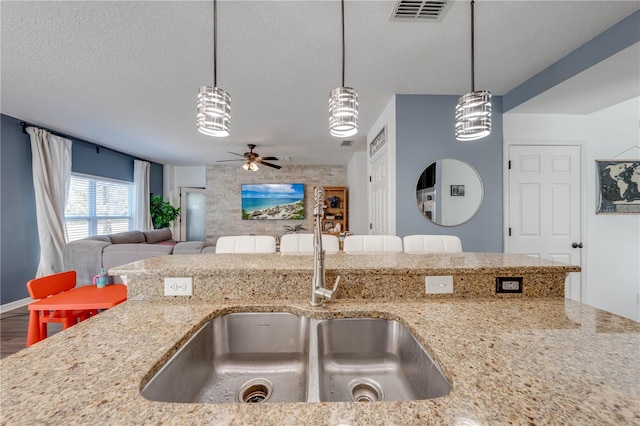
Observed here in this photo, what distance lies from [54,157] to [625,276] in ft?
24.0

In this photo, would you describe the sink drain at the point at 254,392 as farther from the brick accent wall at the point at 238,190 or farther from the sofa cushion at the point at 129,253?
the brick accent wall at the point at 238,190

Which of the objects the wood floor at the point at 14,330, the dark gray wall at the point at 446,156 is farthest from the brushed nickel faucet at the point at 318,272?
the wood floor at the point at 14,330

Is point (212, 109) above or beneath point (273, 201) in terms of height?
above

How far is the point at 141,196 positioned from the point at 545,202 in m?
6.91

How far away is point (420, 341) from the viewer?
0.76 m

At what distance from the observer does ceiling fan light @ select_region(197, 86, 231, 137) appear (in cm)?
126

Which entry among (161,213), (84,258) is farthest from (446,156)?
(161,213)

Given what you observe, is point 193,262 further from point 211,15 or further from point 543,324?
point 211,15

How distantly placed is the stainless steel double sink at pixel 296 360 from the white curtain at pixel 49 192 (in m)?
4.23

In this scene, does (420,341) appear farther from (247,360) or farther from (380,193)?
(380,193)

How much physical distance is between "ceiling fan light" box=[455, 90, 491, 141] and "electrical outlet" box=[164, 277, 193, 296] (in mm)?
1633

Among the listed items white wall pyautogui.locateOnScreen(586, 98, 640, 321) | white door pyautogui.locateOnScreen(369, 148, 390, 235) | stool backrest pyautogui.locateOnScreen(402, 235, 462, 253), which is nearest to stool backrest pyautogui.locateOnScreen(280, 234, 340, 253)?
stool backrest pyautogui.locateOnScreen(402, 235, 462, 253)

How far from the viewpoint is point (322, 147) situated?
4.70m

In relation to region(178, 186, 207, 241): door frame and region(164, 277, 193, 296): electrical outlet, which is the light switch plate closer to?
region(164, 277, 193, 296): electrical outlet
